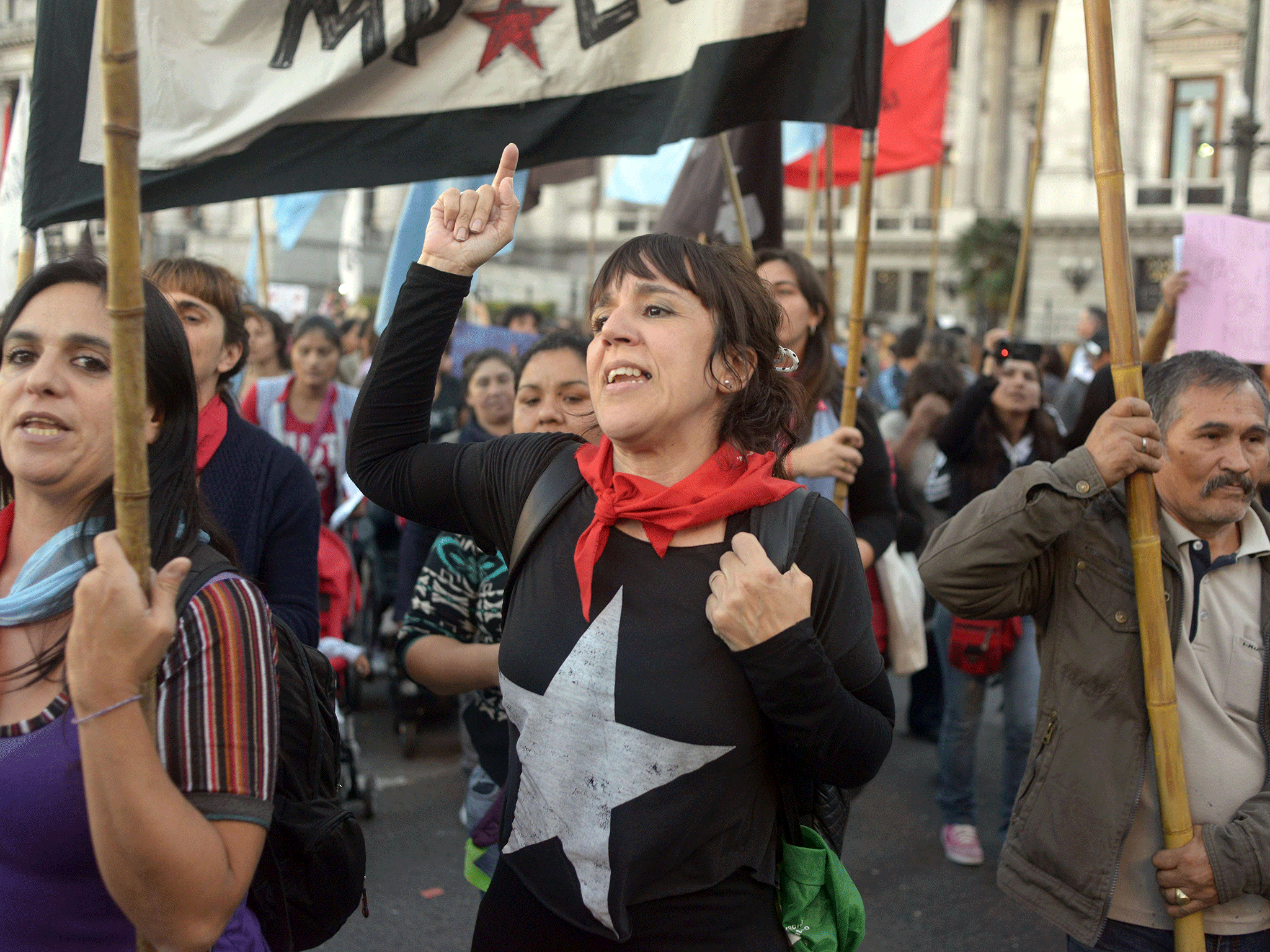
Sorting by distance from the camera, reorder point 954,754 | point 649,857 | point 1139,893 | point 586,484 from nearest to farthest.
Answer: point 649,857, point 586,484, point 1139,893, point 954,754

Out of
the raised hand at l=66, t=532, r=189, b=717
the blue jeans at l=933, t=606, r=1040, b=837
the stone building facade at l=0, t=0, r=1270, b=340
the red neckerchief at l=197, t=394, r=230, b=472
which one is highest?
the stone building facade at l=0, t=0, r=1270, b=340

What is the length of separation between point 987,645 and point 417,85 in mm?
2750

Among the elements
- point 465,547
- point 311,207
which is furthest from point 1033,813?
point 311,207

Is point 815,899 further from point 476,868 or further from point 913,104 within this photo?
point 913,104

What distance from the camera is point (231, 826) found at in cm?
143

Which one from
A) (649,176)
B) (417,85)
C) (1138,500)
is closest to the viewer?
(1138,500)

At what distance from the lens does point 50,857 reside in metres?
1.46

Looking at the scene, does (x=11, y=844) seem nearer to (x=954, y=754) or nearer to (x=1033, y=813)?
(x=1033, y=813)

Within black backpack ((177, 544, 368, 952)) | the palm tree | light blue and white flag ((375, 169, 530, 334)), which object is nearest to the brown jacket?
black backpack ((177, 544, 368, 952))

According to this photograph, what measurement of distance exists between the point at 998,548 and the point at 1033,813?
1.86 ft

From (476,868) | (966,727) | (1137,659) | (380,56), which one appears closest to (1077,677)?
(1137,659)

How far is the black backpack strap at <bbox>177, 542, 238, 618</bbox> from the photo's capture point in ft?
4.83

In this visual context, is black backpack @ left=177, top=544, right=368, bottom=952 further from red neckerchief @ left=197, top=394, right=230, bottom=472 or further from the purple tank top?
red neckerchief @ left=197, top=394, right=230, bottom=472

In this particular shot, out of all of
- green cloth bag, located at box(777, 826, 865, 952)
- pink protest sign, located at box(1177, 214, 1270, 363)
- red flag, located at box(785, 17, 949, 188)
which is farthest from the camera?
red flag, located at box(785, 17, 949, 188)
